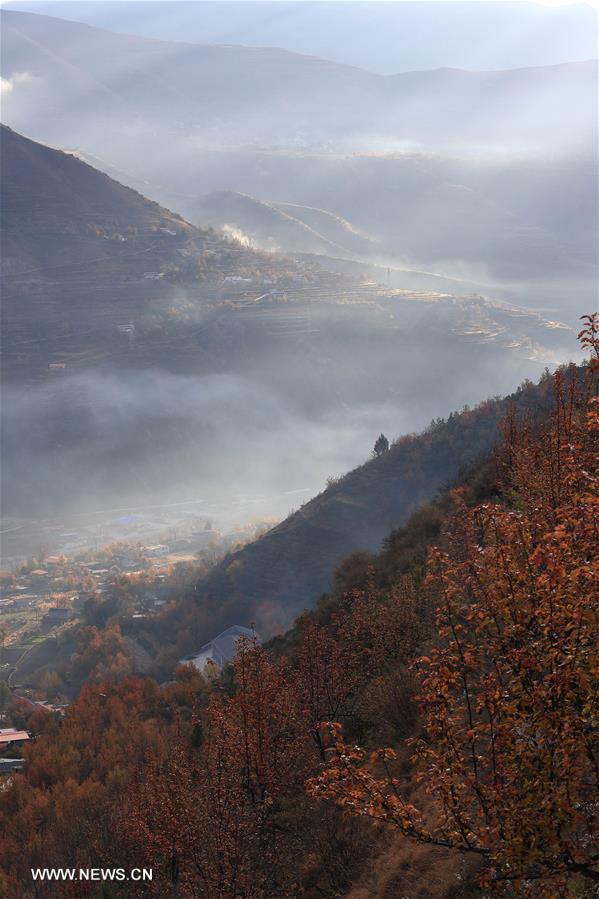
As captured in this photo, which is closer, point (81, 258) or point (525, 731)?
point (525, 731)

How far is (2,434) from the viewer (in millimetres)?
124125

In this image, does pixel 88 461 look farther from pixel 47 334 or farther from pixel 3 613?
pixel 3 613

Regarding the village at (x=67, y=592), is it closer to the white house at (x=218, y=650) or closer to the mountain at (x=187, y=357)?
the white house at (x=218, y=650)

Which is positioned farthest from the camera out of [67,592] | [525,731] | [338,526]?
[67,592]

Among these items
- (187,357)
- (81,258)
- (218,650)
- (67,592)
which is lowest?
(67,592)

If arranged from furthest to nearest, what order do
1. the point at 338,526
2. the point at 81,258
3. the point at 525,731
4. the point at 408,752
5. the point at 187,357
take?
the point at 81,258, the point at 187,357, the point at 338,526, the point at 408,752, the point at 525,731

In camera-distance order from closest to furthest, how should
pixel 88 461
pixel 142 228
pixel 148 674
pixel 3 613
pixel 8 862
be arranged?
pixel 8 862
pixel 148 674
pixel 3 613
pixel 88 461
pixel 142 228

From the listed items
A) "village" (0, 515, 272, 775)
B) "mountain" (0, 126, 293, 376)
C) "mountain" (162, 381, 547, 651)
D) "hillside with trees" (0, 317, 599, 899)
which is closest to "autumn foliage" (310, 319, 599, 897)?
"hillside with trees" (0, 317, 599, 899)

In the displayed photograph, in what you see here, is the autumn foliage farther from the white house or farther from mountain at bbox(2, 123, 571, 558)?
mountain at bbox(2, 123, 571, 558)

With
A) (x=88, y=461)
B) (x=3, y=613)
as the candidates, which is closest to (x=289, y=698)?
(x=3, y=613)

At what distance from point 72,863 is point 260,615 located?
30.9 metres

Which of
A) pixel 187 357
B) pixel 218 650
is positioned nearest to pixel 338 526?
pixel 218 650

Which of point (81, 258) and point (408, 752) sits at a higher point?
point (81, 258)

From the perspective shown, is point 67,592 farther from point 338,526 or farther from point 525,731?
point 525,731
